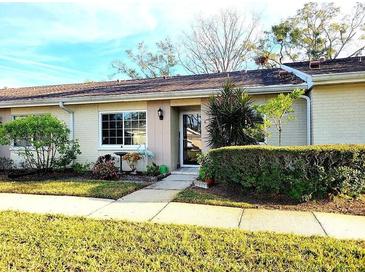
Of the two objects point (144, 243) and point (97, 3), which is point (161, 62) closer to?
point (97, 3)

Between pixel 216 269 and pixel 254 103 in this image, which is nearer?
pixel 216 269

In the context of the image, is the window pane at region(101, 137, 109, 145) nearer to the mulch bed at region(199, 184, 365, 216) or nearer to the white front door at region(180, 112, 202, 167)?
the white front door at region(180, 112, 202, 167)

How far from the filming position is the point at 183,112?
11.5 m

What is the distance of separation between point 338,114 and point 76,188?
7.63 m

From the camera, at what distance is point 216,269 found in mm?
3236

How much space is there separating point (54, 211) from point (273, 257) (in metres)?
4.30

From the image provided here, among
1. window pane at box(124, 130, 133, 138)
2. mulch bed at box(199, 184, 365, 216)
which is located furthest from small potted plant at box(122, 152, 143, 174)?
mulch bed at box(199, 184, 365, 216)

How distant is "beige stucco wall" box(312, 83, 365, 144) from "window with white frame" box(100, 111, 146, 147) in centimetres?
598

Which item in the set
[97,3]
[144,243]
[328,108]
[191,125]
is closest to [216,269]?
[144,243]

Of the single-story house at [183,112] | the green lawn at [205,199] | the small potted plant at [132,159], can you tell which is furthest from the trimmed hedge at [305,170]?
the small potted plant at [132,159]

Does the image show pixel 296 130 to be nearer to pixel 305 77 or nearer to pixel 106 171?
pixel 305 77

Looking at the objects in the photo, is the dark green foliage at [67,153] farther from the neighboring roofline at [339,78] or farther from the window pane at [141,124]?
the neighboring roofline at [339,78]

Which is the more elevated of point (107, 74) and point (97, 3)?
point (107, 74)

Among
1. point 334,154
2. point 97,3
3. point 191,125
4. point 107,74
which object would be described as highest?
point 107,74
